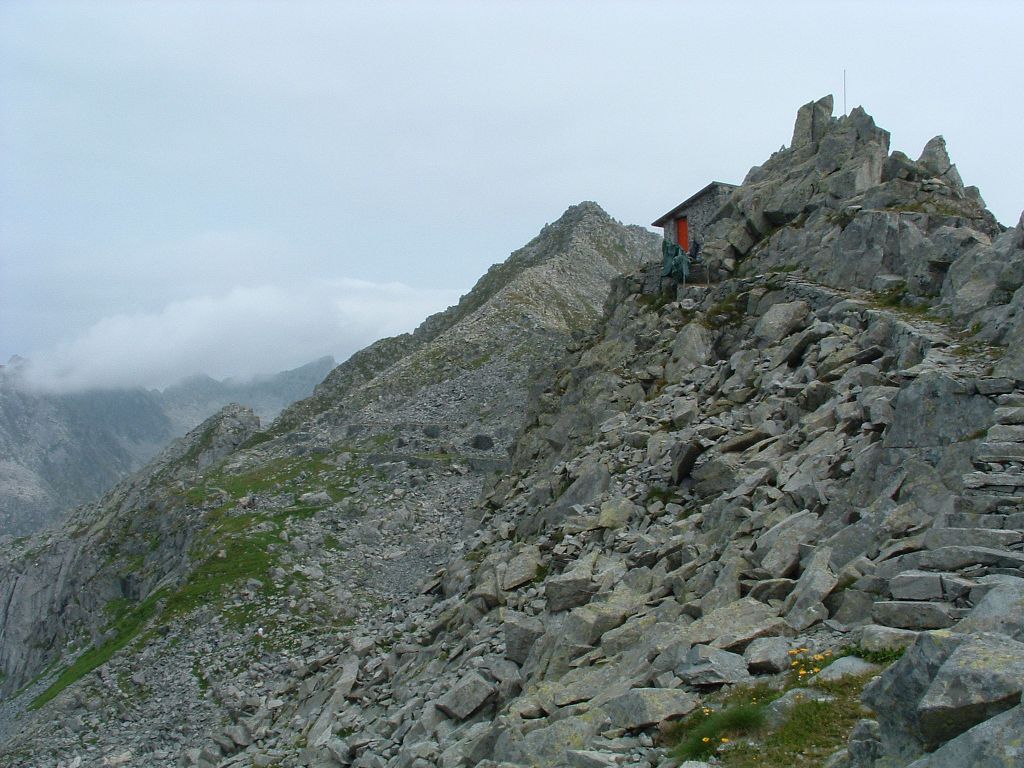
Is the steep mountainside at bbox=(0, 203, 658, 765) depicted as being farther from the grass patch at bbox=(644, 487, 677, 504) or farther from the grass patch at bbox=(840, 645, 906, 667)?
the grass patch at bbox=(840, 645, 906, 667)

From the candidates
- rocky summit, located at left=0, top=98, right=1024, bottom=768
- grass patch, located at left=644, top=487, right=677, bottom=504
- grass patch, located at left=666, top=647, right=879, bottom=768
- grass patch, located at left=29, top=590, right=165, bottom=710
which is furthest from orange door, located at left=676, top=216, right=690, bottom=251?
grass patch, located at left=666, top=647, right=879, bottom=768

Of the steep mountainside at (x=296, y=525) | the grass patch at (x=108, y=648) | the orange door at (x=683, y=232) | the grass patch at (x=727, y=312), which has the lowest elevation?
the grass patch at (x=108, y=648)

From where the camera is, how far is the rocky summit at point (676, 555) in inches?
462

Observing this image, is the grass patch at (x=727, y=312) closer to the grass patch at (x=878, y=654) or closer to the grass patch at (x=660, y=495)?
the grass patch at (x=660, y=495)

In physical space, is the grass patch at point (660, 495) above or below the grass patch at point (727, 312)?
below

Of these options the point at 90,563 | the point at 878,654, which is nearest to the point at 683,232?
the point at 878,654

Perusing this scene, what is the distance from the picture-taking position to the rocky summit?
11.7 meters

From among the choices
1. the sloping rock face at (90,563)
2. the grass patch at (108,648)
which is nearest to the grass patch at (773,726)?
the grass patch at (108,648)

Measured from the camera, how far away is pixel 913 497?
1526 centimetres

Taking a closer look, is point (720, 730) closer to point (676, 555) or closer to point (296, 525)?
point (676, 555)

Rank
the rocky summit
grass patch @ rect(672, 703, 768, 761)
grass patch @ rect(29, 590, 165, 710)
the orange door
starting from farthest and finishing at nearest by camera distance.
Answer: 1. the orange door
2. grass patch @ rect(29, 590, 165, 710)
3. the rocky summit
4. grass patch @ rect(672, 703, 768, 761)

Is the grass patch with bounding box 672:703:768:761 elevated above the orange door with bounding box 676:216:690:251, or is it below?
below

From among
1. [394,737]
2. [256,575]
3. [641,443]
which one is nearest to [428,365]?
[256,575]

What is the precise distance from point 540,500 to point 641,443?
5.88m
